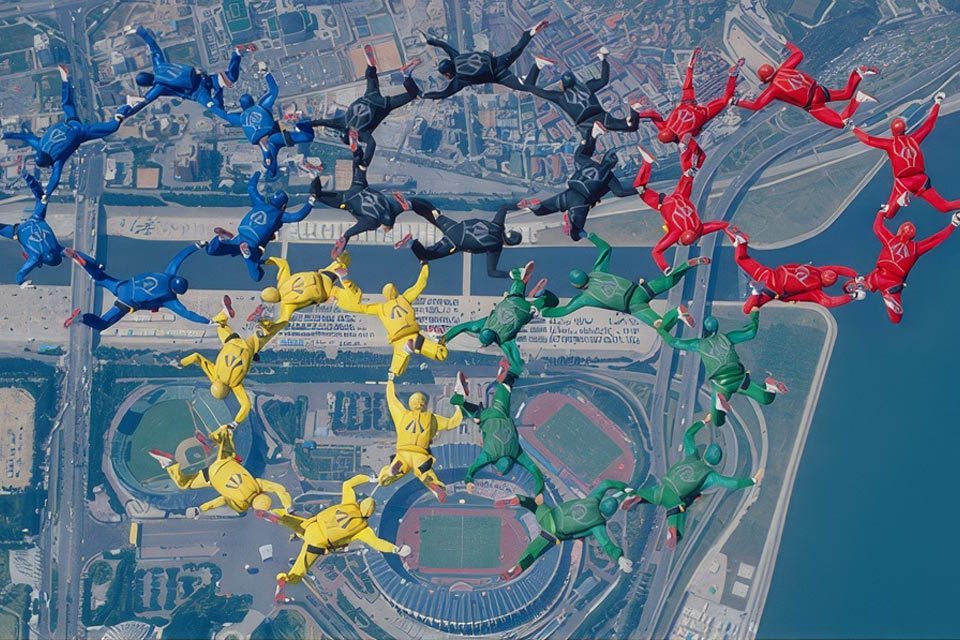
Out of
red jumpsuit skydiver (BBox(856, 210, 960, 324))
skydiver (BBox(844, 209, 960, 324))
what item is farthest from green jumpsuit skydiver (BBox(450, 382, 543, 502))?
red jumpsuit skydiver (BBox(856, 210, 960, 324))

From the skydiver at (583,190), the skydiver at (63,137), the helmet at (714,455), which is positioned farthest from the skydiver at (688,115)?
the skydiver at (63,137)

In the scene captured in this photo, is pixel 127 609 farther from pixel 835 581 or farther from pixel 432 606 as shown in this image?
pixel 835 581

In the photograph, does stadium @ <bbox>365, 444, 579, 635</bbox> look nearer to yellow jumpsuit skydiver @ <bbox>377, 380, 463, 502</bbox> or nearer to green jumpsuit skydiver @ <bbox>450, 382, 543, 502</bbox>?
green jumpsuit skydiver @ <bbox>450, 382, 543, 502</bbox>

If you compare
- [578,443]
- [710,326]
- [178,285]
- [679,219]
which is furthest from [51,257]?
[710,326]

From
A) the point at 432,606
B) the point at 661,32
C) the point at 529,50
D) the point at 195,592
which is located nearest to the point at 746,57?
the point at 661,32

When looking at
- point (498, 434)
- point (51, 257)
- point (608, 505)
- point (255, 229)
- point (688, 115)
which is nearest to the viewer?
point (608, 505)

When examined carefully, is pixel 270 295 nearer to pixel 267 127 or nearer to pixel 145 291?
pixel 145 291

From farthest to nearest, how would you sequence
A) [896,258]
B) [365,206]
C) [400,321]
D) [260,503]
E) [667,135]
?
[667,135] < [365,206] < [896,258] < [400,321] < [260,503]

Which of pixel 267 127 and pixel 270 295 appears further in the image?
pixel 267 127
